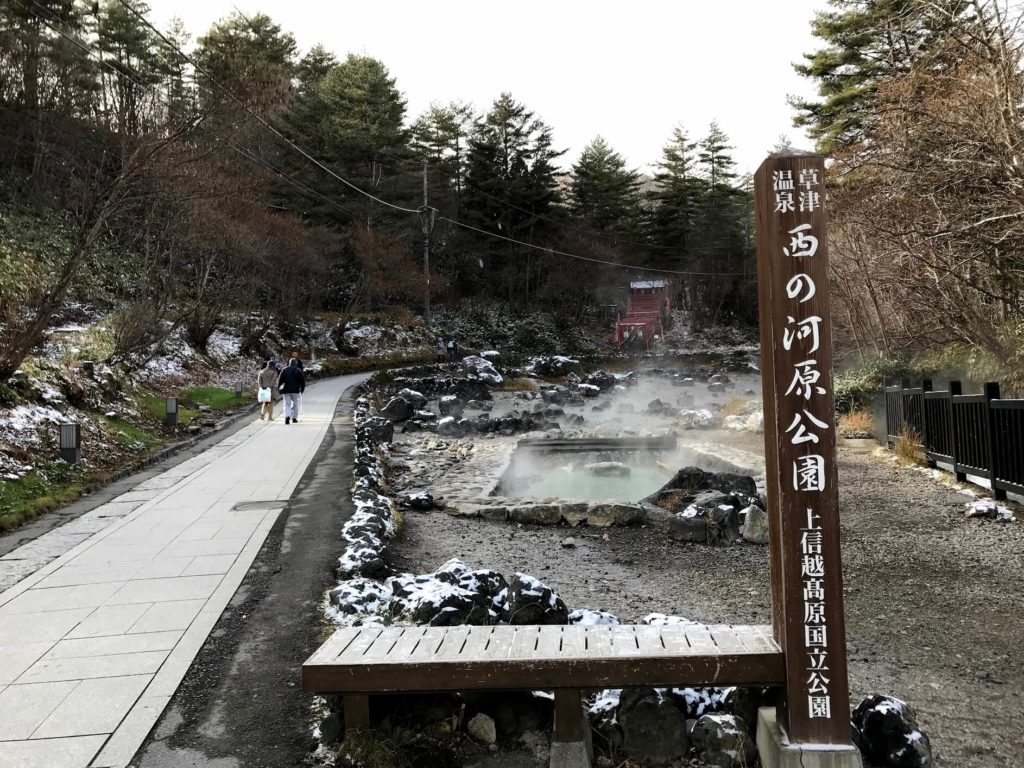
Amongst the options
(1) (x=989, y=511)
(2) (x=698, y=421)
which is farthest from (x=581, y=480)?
(1) (x=989, y=511)

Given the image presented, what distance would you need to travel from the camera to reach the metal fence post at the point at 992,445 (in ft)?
26.6

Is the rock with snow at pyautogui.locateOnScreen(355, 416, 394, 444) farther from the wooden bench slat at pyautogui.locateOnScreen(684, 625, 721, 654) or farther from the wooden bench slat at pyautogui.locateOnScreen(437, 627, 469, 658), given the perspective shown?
the wooden bench slat at pyautogui.locateOnScreen(684, 625, 721, 654)

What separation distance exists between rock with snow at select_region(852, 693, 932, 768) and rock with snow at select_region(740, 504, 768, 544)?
13.6 feet

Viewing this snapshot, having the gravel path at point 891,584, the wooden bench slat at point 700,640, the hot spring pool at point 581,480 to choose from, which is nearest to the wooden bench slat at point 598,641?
the wooden bench slat at point 700,640

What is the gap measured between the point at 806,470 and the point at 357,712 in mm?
2257

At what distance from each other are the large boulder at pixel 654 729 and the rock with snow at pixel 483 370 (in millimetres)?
25065

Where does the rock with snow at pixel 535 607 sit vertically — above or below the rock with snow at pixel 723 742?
above

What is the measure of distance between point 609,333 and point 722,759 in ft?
150

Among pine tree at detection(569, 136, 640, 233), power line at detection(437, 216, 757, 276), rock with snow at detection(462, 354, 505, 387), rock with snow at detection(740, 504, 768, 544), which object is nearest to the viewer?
rock with snow at detection(740, 504, 768, 544)

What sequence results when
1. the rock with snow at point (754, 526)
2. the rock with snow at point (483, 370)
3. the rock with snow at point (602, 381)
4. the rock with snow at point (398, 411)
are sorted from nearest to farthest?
1. the rock with snow at point (754, 526)
2. the rock with snow at point (398, 411)
3. the rock with snow at point (483, 370)
4. the rock with snow at point (602, 381)

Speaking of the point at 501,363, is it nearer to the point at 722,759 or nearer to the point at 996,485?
the point at 996,485

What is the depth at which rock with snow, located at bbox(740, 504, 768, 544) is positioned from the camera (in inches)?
291

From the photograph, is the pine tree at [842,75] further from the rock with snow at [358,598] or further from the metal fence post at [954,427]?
the rock with snow at [358,598]

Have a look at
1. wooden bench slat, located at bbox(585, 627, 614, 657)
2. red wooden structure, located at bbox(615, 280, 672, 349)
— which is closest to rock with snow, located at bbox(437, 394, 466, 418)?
wooden bench slat, located at bbox(585, 627, 614, 657)
